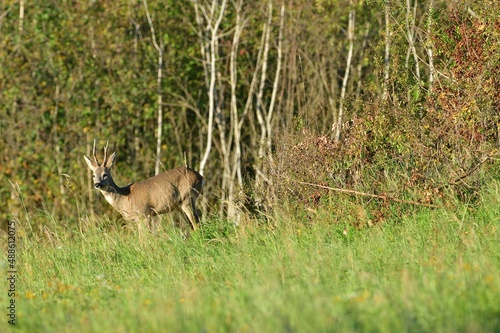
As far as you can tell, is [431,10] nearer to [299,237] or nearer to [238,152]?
[299,237]

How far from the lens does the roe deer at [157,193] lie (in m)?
11.5

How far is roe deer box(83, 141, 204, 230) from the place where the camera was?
1147 cm

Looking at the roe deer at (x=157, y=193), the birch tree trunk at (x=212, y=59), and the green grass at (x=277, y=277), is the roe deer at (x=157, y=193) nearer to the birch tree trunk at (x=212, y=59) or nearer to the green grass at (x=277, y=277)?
the green grass at (x=277, y=277)

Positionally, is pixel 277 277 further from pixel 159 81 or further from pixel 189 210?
pixel 159 81

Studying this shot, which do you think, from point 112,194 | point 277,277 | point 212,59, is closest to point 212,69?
point 212,59

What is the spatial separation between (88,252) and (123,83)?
7.77 m

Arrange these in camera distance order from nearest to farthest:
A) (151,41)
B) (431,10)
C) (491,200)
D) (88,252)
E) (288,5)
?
(491,200)
(88,252)
(431,10)
(288,5)
(151,41)

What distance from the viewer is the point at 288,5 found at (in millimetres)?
15211

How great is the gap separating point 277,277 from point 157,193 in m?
5.14

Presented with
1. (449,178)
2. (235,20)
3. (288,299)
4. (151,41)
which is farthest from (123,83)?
(288,299)

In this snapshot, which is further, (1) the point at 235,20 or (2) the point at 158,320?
(1) the point at 235,20

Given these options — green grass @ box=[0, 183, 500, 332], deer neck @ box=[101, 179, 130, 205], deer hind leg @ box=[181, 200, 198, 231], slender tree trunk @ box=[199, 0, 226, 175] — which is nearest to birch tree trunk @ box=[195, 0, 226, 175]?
slender tree trunk @ box=[199, 0, 226, 175]

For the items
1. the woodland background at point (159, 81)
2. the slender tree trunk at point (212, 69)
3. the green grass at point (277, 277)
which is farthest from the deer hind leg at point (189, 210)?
the slender tree trunk at point (212, 69)

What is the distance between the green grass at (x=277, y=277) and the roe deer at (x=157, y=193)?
6.86 ft
